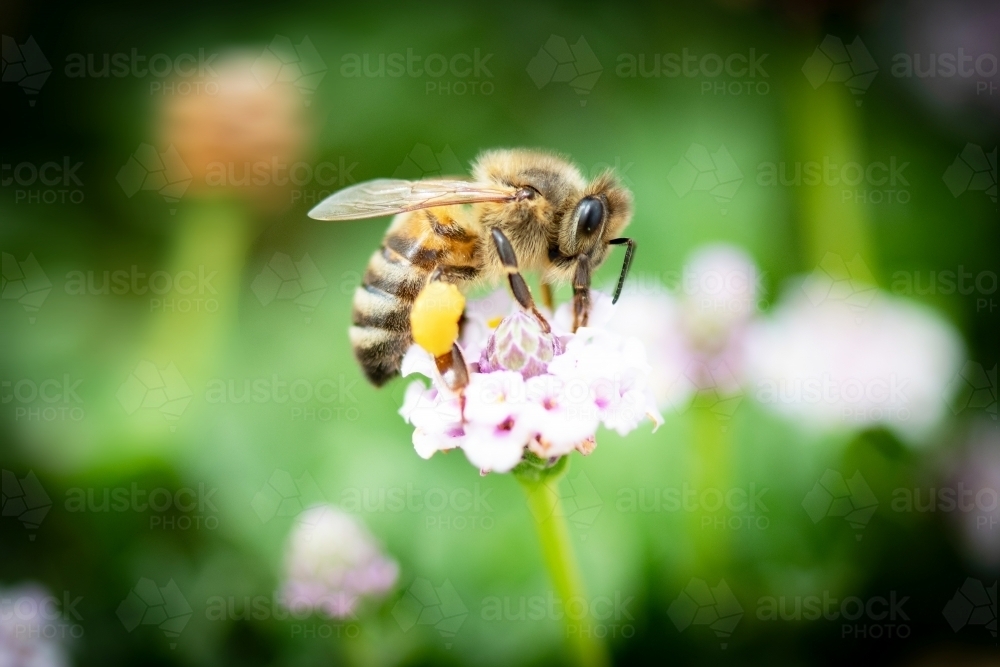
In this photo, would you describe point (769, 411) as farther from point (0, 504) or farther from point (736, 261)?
point (0, 504)

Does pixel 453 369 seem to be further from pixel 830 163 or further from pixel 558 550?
pixel 830 163

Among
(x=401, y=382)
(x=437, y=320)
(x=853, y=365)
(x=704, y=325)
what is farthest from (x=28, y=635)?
(x=853, y=365)

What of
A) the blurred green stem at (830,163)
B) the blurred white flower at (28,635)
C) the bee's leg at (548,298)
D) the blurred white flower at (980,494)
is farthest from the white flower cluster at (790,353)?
the blurred white flower at (28,635)

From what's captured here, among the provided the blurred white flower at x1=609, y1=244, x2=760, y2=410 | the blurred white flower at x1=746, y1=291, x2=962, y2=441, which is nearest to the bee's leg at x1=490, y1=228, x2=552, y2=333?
the blurred white flower at x1=609, y1=244, x2=760, y2=410

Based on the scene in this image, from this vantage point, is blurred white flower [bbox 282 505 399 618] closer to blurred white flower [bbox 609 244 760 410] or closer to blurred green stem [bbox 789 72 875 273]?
blurred white flower [bbox 609 244 760 410]

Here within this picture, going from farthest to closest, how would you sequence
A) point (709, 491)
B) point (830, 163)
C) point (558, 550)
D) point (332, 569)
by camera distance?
point (830, 163), point (709, 491), point (332, 569), point (558, 550)

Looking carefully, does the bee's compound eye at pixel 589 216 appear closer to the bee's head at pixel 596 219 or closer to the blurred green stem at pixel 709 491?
the bee's head at pixel 596 219

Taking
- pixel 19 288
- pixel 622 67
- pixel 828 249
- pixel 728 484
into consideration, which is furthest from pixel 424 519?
pixel 622 67
